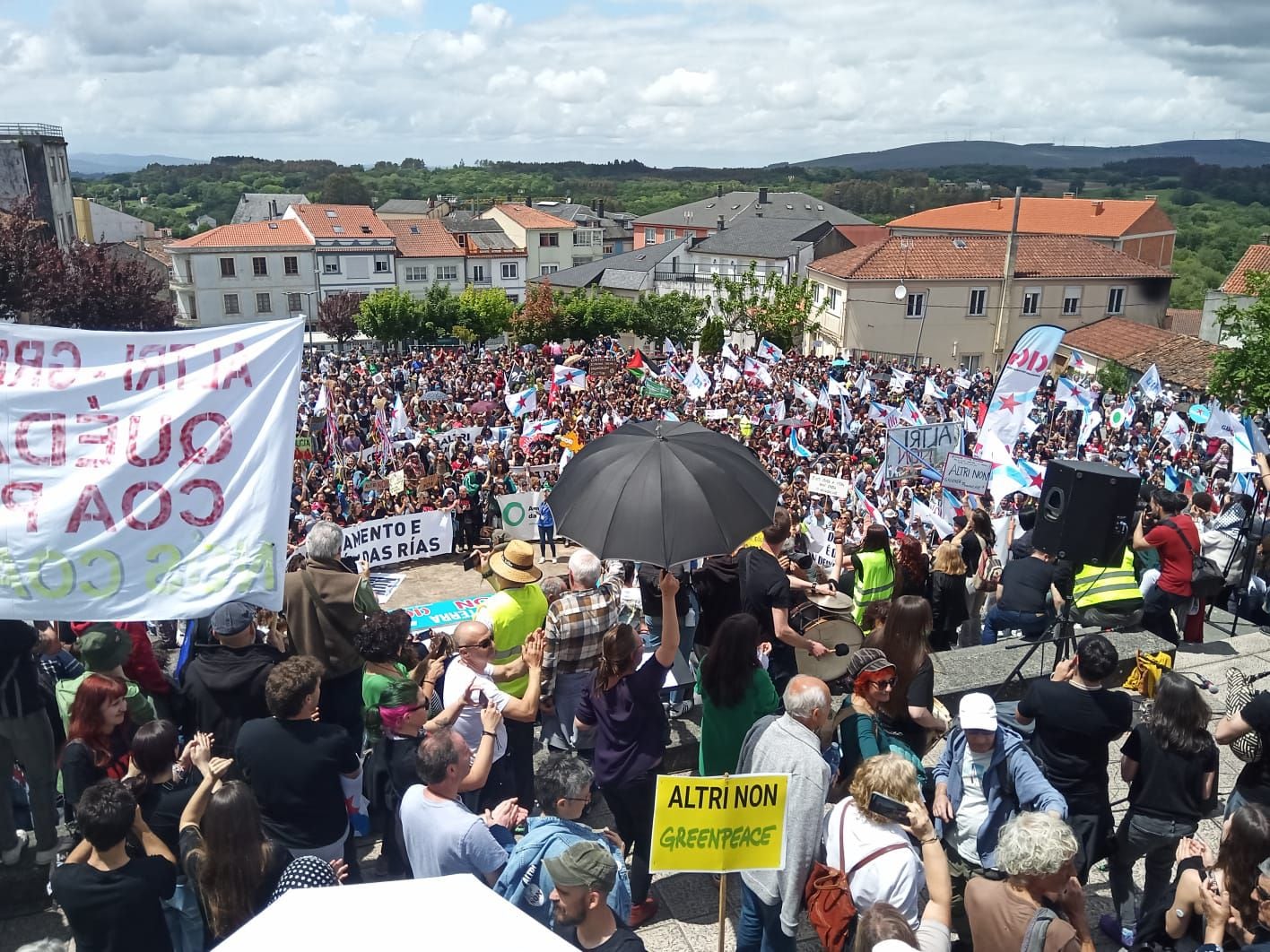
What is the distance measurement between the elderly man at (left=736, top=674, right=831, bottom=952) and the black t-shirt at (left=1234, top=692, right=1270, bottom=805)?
1799 mm

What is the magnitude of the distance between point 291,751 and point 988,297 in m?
48.4

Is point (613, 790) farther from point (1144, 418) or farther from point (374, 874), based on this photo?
point (1144, 418)

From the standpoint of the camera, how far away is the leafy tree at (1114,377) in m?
36.0

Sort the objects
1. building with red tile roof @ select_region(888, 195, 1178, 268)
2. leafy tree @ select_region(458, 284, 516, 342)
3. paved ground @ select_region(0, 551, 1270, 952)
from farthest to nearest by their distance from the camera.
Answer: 1. building with red tile roof @ select_region(888, 195, 1178, 268)
2. leafy tree @ select_region(458, 284, 516, 342)
3. paved ground @ select_region(0, 551, 1270, 952)

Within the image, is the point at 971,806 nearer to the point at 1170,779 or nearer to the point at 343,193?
Answer: the point at 1170,779

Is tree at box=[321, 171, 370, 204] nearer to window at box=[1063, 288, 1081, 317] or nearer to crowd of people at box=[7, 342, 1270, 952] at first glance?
window at box=[1063, 288, 1081, 317]

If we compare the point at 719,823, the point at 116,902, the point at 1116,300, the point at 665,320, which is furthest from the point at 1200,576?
the point at 665,320

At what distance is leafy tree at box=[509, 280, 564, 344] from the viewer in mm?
54281

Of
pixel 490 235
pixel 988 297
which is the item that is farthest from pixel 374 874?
pixel 490 235

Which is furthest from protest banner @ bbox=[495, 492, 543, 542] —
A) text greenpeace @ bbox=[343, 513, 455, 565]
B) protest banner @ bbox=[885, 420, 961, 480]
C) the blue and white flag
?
the blue and white flag

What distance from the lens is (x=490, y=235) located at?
255 ft

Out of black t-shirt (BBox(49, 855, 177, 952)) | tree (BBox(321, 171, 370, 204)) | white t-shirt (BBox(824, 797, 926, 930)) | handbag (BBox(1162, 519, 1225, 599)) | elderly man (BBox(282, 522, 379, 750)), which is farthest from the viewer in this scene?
tree (BBox(321, 171, 370, 204))

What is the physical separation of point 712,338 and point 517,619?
152 feet

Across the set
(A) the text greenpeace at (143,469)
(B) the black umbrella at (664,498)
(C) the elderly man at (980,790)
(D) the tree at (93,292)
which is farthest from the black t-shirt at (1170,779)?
(D) the tree at (93,292)
